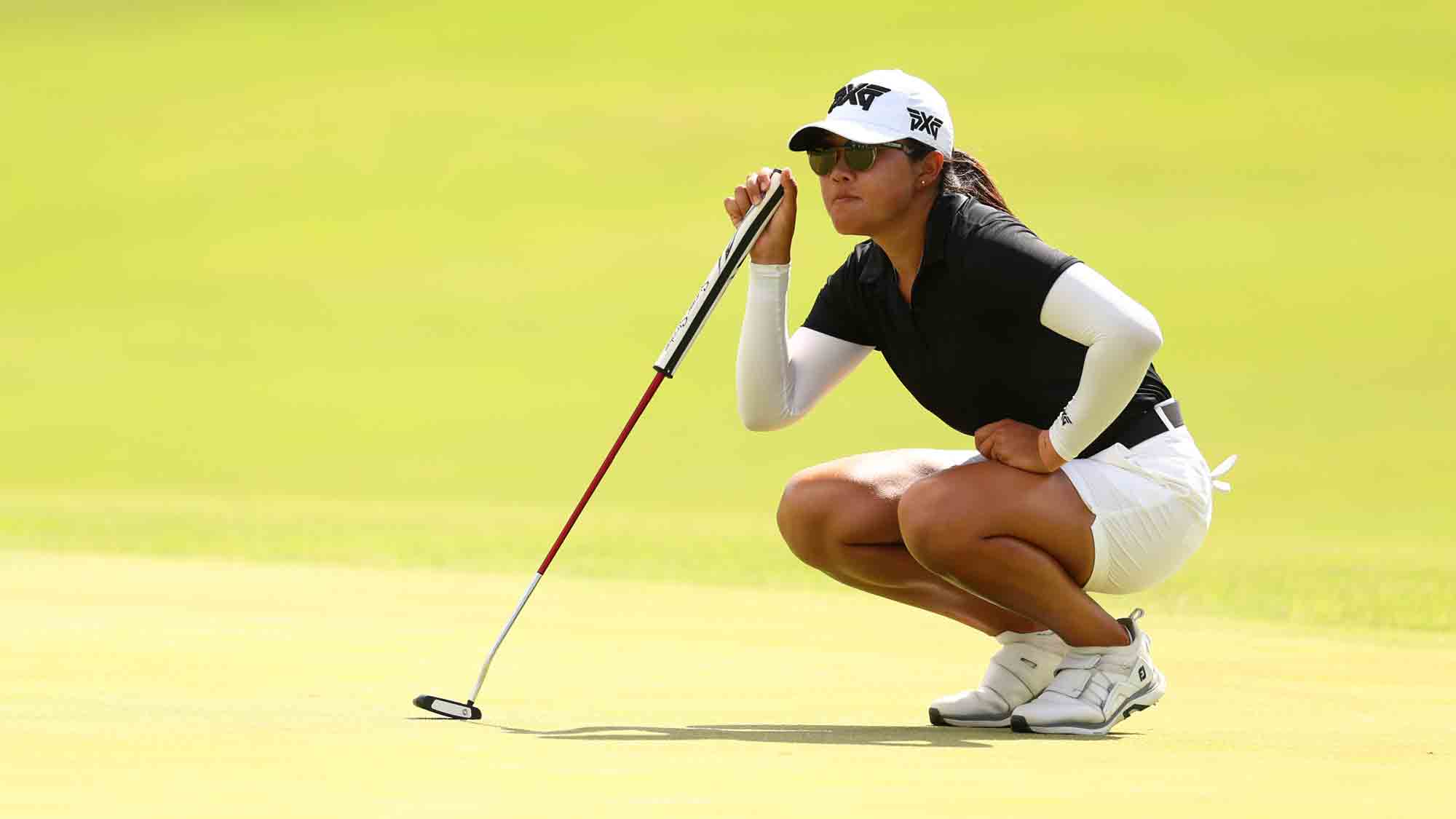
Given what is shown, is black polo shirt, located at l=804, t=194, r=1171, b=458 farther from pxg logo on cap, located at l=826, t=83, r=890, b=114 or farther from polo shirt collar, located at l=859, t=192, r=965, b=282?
pxg logo on cap, located at l=826, t=83, r=890, b=114

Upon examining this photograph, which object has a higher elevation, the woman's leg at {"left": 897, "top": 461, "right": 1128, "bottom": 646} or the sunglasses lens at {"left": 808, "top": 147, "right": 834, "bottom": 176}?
the sunglasses lens at {"left": 808, "top": 147, "right": 834, "bottom": 176}

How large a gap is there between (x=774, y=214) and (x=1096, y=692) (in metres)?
1.09

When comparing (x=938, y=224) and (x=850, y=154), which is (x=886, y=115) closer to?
(x=850, y=154)

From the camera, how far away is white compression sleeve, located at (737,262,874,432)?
12.6ft

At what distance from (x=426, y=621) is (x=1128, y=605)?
3228mm

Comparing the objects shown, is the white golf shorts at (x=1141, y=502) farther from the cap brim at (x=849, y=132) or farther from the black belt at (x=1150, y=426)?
the cap brim at (x=849, y=132)

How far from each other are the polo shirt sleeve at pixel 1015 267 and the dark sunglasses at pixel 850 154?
0.80ft

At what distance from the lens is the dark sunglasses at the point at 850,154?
11.9ft

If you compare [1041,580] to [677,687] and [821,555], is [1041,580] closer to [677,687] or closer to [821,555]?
[821,555]

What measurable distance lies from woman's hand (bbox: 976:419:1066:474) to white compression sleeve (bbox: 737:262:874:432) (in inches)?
17.5

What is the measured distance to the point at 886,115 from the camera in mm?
3639

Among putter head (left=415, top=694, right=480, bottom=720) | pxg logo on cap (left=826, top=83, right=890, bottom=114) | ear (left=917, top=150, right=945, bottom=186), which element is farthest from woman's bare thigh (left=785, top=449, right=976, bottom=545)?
putter head (left=415, top=694, right=480, bottom=720)

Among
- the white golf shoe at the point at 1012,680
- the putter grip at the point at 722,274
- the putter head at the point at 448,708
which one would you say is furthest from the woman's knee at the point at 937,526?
the putter head at the point at 448,708

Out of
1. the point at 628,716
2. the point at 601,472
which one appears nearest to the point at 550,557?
the point at 601,472
